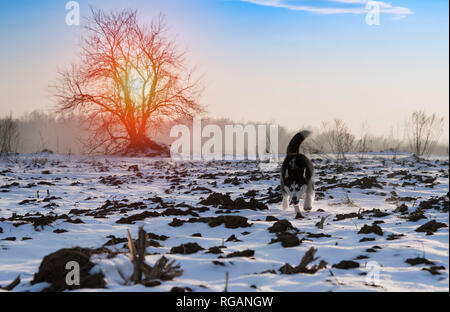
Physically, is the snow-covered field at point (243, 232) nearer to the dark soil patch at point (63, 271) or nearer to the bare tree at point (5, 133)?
the dark soil patch at point (63, 271)

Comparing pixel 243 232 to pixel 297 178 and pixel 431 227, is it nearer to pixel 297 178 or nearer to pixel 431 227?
pixel 297 178

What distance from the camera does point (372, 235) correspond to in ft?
18.8

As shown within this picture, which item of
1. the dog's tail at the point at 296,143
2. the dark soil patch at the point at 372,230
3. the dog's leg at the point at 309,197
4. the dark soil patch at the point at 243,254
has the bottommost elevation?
the dark soil patch at the point at 243,254

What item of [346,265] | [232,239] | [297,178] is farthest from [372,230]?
[297,178]

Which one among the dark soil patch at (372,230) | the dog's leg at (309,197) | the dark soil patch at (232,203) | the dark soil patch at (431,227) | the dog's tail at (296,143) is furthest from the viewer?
the dark soil patch at (232,203)

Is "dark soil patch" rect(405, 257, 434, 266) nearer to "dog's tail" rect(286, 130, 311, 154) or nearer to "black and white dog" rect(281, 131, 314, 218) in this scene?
"black and white dog" rect(281, 131, 314, 218)

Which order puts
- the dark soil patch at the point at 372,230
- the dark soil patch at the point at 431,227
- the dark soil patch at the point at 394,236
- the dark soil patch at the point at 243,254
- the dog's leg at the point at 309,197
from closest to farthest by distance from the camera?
the dark soil patch at the point at 243,254 < the dark soil patch at the point at 394,236 < the dark soil patch at the point at 372,230 < the dark soil patch at the point at 431,227 < the dog's leg at the point at 309,197

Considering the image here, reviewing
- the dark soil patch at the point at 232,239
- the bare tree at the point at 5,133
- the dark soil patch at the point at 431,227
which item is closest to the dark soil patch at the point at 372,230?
the dark soil patch at the point at 431,227

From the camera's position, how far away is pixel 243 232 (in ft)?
20.7

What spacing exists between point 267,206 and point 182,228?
7.81ft

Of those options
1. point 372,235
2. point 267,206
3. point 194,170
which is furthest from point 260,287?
point 194,170

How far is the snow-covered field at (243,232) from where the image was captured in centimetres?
393

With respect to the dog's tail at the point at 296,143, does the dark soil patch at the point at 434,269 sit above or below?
below
